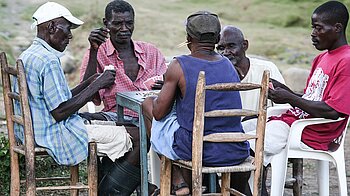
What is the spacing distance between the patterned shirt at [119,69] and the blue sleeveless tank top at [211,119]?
48.8 inches

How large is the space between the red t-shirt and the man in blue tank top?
27.6 inches

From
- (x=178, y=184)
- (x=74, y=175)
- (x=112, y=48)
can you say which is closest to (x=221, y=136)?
(x=178, y=184)

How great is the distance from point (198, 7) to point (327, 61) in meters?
14.7

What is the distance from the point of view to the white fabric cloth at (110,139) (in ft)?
15.4

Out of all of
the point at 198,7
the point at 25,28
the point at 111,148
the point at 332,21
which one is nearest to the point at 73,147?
the point at 111,148

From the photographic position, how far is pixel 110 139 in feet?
15.5

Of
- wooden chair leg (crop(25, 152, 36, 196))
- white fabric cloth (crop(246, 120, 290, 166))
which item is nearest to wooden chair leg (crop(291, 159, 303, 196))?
white fabric cloth (crop(246, 120, 290, 166))

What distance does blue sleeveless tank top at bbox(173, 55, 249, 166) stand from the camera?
410 cm

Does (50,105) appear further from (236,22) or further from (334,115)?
(236,22)

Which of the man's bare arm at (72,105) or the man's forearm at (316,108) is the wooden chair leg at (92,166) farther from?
the man's forearm at (316,108)

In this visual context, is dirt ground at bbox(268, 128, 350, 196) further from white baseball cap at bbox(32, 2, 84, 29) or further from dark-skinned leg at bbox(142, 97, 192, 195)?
white baseball cap at bbox(32, 2, 84, 29)

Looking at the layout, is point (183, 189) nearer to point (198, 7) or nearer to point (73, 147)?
point (73, 147)

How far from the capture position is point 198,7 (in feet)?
63.5

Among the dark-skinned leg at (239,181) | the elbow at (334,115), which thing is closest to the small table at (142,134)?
the dark-skinned leg at (239,181)
